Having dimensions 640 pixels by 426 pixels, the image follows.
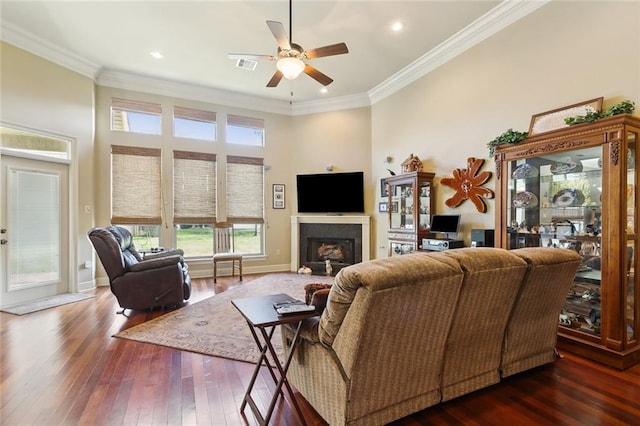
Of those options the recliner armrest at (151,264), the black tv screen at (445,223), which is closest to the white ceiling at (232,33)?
the black tv screen at (445,223)

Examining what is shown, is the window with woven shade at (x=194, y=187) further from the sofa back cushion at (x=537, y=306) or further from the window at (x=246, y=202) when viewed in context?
the sofa back cushion at (x=537, y=306)

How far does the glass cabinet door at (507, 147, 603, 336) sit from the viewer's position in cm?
284

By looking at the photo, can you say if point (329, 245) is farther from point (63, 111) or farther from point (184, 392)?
point (63, 111)

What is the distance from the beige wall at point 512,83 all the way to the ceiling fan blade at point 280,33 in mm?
2736

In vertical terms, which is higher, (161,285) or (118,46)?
(118,46)

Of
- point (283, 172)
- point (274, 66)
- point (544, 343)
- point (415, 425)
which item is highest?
point (274, 66)

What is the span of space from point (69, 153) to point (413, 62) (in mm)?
5843

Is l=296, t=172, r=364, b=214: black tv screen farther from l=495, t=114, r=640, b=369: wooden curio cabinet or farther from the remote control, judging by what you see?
the remote control

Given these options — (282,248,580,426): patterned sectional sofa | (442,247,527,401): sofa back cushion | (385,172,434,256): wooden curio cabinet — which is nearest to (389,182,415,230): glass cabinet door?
(385,172,434,256): wooden curio cabinet

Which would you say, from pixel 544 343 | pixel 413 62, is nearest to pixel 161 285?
pixel 544 343

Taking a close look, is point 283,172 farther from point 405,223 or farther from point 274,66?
point 405,223

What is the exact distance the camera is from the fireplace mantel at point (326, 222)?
21.2 ft

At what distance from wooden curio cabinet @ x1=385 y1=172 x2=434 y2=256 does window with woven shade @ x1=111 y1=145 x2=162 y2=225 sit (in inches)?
173

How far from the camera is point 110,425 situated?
1920mm
